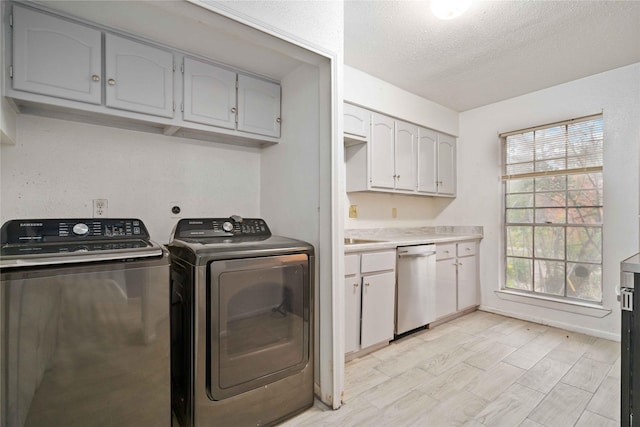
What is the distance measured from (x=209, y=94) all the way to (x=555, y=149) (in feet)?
11.2

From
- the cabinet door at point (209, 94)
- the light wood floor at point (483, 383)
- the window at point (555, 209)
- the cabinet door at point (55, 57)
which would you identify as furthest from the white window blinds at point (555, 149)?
the cabinet door at point (55, 57)

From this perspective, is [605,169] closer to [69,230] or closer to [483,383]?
[483,383]

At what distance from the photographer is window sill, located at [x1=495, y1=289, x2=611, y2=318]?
2936 mm

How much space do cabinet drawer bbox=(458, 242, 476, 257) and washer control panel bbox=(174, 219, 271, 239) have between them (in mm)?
2292

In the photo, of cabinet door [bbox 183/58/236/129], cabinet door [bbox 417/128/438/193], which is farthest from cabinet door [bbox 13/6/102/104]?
cabinet door [bbox 417/128/438/193]

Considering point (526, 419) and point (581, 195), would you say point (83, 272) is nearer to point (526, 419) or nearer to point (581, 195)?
point (526, 419)

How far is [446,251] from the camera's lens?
3.29m

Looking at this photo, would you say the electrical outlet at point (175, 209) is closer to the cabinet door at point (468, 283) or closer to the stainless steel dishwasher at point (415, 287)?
the stainless steel dishwasher at point (415, 287)

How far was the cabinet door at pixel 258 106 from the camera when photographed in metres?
2.19

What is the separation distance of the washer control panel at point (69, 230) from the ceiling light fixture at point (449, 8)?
7.29 ft

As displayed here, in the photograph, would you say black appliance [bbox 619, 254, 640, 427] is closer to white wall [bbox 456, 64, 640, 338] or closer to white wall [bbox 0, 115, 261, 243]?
white wall [bbox 456, 64, 640, 338]

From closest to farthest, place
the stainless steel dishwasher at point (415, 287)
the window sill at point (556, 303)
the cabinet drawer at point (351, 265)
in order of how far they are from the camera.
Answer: the cabinet drawer at point (351, 265) < the stainless steel dishwasher at point (415, 287) < the window sill at point (556, 303)

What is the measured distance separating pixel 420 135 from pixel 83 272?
3294mm

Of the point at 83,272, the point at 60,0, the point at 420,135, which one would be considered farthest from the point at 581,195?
the point at 60,0
